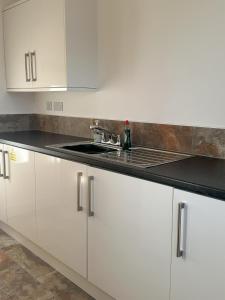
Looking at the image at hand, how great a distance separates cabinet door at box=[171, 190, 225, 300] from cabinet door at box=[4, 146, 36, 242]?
4.35 feet

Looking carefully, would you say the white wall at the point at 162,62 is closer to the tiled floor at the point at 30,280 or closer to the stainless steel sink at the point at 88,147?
the stainless steel sink at the point at 88,147

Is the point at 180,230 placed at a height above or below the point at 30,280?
above

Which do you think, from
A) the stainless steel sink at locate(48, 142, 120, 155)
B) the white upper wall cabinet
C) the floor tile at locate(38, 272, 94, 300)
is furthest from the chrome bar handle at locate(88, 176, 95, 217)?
the white upper wall cabinet

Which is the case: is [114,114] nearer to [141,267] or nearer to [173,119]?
[173,119]

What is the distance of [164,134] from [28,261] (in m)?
1.41

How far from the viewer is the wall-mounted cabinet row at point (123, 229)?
138 cm

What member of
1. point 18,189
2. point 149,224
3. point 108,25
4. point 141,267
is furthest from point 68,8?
point 141,267

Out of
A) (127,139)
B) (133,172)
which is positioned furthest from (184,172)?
(127,139)

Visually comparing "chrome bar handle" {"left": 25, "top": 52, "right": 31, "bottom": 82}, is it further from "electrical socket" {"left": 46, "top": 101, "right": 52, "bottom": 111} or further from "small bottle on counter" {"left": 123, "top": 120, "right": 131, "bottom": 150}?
"small bottle on counter" {"left": 123, "top": 120, "right": 131, "bottom": 150}

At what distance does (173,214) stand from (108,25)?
1.59 m

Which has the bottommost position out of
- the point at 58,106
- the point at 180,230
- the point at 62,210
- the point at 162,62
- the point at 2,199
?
the point at 2,199

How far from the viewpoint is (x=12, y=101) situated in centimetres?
329

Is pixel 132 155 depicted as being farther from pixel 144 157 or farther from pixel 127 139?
pixel 127 139

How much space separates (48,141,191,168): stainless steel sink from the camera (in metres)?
1.79
